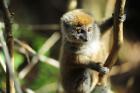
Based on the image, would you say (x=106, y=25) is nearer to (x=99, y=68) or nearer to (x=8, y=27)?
(x=99, y=68)

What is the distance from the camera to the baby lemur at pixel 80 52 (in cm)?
381

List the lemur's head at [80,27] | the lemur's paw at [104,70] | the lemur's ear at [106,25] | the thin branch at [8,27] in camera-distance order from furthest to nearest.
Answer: the lemur's ear at [106,25] < the lemur's head at [80,27] < the lemur's paw at [104,70] < the thin branch at [8,27]

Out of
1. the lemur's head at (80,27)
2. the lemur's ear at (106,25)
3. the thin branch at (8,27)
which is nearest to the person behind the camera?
the thin branch at (8,27)

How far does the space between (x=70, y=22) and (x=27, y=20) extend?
3566 mm

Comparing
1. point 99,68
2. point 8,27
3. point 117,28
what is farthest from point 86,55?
point 8,27

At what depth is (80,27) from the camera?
3.81 metres

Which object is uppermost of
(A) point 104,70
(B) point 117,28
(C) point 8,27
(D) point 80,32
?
(C) point 8,27

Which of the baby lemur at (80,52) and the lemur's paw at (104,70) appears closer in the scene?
the lemur's paw at (104,70)

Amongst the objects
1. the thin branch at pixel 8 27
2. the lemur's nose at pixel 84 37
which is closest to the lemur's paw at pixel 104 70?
the lemur's nose at pixel 84 37

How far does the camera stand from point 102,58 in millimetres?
3932

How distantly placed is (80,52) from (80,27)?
321 millimetres

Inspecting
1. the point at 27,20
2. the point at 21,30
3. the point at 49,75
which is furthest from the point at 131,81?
the point at 27,20

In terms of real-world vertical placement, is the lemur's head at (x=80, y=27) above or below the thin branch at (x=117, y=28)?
below

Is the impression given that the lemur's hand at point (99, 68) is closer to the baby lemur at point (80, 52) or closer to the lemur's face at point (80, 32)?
the baby lemur at point (80, 52)
